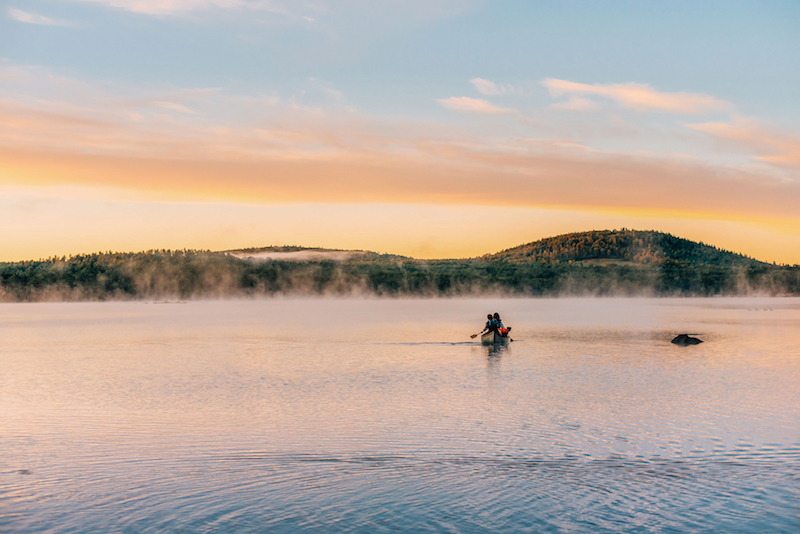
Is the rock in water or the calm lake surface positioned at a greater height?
the rock in water

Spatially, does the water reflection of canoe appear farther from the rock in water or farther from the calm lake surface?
the rock in water

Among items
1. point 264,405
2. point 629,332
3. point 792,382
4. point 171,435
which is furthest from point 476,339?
point 171,435

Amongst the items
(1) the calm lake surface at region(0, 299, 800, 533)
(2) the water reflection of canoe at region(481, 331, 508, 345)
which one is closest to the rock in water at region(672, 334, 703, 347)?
(1) the calm lake surface at region(0, 299, 800, 533)

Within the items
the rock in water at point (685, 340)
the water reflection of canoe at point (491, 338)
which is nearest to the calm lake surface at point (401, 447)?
the water reflection of canoe at point (491, 338)

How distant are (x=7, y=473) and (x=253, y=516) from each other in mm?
6054

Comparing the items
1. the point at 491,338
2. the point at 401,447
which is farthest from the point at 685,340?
the point at 401,447

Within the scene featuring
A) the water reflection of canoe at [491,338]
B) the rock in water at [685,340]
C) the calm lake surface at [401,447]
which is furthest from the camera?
the rock in water at [685,340]

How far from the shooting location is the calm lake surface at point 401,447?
40.8 feet

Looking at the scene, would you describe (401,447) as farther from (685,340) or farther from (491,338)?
(685,340)

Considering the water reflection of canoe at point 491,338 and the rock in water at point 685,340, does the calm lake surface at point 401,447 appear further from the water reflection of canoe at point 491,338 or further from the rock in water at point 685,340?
the rock in water at point 685,340

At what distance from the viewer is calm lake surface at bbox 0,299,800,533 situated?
1242cm

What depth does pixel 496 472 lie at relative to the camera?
14984 millimetres

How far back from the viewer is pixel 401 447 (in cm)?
1723

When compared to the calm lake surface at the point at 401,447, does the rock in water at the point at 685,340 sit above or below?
above
